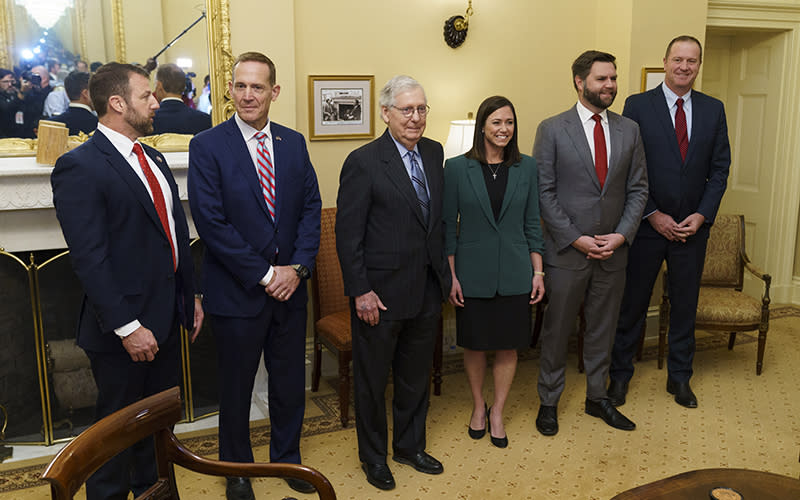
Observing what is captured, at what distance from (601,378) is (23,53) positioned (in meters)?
3.28

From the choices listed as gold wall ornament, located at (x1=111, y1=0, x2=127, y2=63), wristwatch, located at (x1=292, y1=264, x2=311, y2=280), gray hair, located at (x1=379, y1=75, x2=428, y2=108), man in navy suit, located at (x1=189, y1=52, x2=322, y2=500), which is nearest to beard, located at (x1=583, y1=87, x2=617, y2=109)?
gray hair, located at (x1=379, y1=75, x2=428, y2=108)

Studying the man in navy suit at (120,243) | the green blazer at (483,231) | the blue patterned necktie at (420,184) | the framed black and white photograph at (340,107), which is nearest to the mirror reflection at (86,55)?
the framed black and white photograph at (340,107)

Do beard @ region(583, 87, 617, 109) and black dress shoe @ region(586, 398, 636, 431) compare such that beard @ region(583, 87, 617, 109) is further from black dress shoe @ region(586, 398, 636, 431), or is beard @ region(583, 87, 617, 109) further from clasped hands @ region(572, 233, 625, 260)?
black dress shoe @ region(586, 398, 636, 431)

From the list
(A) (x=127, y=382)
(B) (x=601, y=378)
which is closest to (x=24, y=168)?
(A) (x=127, y=382)

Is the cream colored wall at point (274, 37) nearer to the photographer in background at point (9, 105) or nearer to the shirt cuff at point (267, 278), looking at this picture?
the photographer in background at point (9, 105)

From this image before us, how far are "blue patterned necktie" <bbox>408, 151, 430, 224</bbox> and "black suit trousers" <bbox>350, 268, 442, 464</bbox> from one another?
30cm

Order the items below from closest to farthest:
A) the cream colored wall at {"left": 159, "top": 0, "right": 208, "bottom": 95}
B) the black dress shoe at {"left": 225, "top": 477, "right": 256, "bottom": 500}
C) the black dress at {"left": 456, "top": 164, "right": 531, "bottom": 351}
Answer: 1. the black dress shoe at {"left": 225, "top": 477, "right": 256, "bottom": 500}
2. the black dress at {"left": 456, "top": 164, "right": 531, "bottom": 351}
3. the cream colored wall at {"left": 159, "top": 0, "right": 208, "bottom": 95}

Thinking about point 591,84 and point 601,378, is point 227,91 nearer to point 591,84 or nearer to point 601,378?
point 591,84

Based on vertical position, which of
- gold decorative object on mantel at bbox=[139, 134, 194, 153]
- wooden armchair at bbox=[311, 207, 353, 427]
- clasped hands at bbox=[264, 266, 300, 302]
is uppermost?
gold decorative object on mantel at bbox=[139, 134, 194, 153]

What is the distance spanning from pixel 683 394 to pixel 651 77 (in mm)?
2160

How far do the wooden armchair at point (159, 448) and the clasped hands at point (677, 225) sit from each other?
268 centimetres

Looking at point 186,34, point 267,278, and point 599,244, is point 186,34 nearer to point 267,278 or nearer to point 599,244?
point 267,278

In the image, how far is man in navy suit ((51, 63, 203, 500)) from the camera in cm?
239

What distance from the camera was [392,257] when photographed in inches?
118
